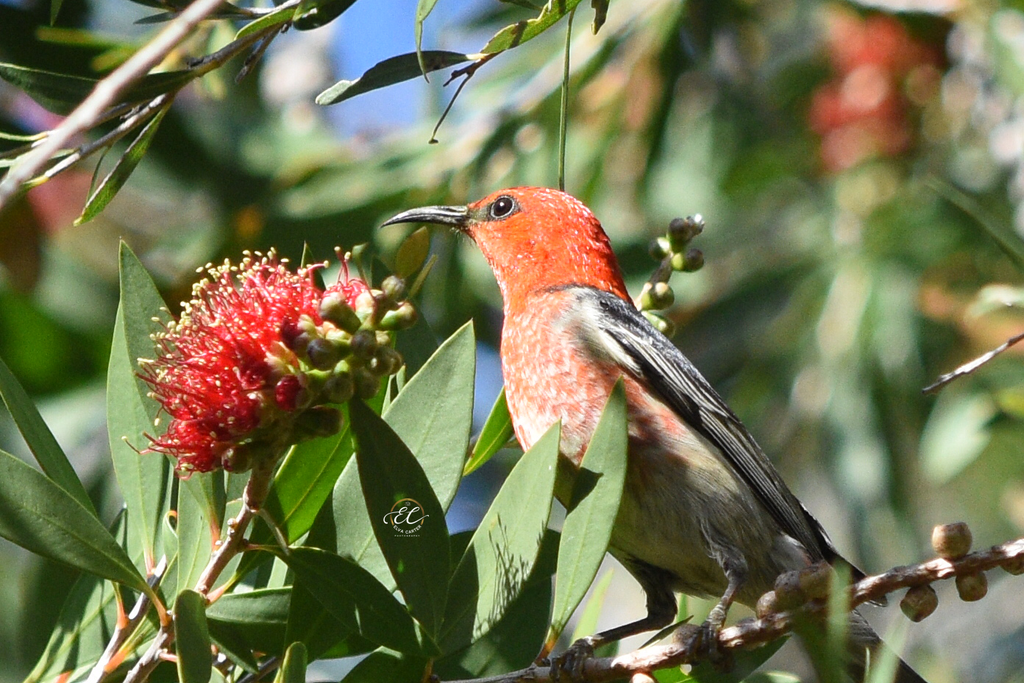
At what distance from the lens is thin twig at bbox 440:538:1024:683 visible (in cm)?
188

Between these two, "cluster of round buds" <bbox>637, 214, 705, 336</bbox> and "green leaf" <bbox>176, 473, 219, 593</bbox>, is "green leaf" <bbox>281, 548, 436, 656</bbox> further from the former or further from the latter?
"cluster of round buds" <bbox>637, 214, 705, 336</bbox>

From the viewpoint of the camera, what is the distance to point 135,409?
246 cm

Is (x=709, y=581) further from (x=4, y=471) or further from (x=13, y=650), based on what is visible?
(x=13, y=650)

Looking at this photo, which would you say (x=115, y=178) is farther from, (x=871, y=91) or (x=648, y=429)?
(x=871, y=91)

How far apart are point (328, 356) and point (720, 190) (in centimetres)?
515

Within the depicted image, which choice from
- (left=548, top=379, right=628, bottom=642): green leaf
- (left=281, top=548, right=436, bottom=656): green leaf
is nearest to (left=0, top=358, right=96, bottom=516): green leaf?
(left=281, top=548, right=436, bottom=656): green leaf

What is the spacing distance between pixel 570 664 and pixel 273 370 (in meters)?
0.94

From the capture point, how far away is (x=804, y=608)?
2.02 m

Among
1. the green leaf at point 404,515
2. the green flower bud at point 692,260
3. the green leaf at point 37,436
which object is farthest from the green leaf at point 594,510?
the green leaf at point 37,436

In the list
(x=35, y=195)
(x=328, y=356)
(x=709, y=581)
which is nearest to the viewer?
(x=328, y=356)

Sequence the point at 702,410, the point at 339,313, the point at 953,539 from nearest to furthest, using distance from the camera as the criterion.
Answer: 1. the point at 953,539
2. the point at 339,313
3. the point at 702,410

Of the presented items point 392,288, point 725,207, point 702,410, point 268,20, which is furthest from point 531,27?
point 725,207

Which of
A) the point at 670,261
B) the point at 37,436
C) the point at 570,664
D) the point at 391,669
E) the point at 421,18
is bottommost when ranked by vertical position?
the point at 570,664

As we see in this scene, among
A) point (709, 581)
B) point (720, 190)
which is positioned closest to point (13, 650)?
point (709, 581)
